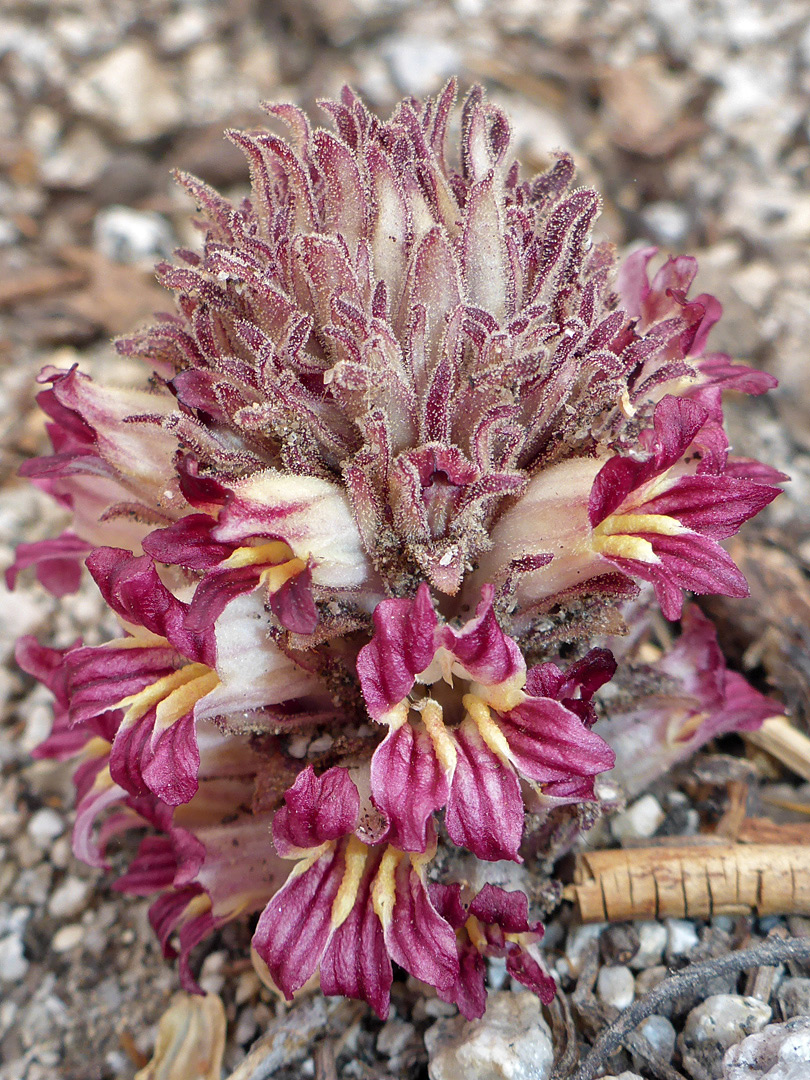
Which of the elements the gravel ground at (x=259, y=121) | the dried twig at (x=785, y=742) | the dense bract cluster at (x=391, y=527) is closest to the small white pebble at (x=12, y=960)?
the gravel ground at (x=259, y=121)

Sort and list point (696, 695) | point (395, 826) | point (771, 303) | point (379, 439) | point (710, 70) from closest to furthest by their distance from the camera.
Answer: point (395, 826) → point (379, 439) → point (696, 695) → point (771, 303) → point (710, 70)

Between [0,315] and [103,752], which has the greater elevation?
[0,315]

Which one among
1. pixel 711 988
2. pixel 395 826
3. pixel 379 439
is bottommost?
pixel 711 988

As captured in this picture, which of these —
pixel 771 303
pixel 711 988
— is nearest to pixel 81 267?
pixel 771 303

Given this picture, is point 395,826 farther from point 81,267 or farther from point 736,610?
point 81,267

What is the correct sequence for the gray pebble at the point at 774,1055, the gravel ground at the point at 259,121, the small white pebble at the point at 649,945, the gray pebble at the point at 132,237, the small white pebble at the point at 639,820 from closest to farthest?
1. the gray pebble at the point at 774,1055
2. the small white pebble at the point at 649,945
3. the small white pebble at the point at 639,820
4. the gravel ground at the point at 259,121
5. the gray pebble at the point at 132,237

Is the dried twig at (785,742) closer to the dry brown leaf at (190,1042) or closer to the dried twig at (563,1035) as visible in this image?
the dried twig at (563,1035)

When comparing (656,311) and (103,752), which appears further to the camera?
(103,752)

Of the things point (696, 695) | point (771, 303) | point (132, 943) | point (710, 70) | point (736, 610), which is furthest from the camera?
point (710, 70)
